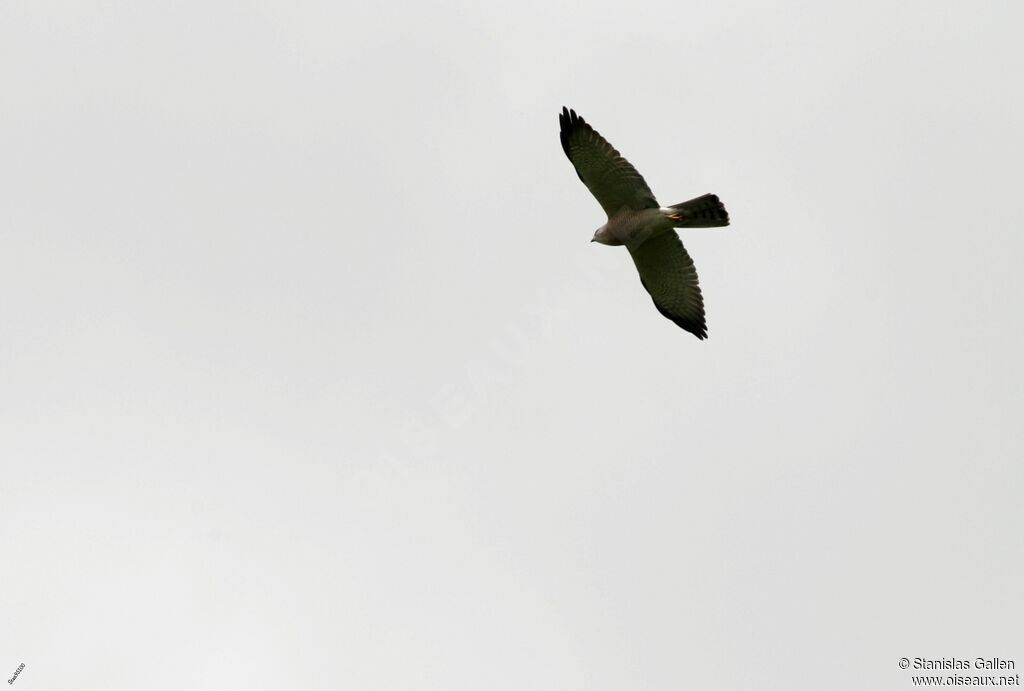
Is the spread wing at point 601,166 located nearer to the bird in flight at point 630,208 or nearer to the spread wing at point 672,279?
the bird in flight at point 630,208

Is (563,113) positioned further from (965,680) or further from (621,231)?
(965,680)

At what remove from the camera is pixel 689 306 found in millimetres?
27734

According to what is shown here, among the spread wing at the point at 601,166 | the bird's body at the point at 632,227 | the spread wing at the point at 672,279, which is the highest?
the spread wing at the point at 601,166

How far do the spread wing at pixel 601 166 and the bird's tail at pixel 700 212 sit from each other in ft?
1.45

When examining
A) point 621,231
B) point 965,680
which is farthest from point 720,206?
point 965,680

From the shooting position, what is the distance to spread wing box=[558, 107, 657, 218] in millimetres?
25484

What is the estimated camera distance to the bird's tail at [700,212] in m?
25.6

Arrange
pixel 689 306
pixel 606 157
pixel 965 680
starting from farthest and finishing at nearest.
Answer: pixel 965 680, pixel 689 306, pixel 606 157

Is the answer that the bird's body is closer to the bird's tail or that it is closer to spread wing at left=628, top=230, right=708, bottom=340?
the bird's tail

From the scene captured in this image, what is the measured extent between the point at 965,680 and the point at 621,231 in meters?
13.9

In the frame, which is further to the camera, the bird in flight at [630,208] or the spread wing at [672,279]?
the spread wing at [672,279]

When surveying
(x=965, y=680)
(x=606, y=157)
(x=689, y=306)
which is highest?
(x=606, y=157)

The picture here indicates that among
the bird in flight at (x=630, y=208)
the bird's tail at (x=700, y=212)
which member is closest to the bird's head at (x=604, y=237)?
the bird in flight at (x=630, y=208)

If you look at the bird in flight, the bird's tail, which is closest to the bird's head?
the bird in flight
